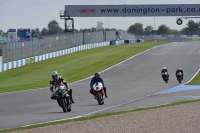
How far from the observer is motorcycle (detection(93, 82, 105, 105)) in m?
22.5

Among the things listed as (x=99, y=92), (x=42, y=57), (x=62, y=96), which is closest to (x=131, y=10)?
(x=42, y=57)

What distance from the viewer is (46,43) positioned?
5875 centimetres

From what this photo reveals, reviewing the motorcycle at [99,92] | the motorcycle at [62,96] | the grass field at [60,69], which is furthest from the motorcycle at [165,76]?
the motorcycle at [62,96]

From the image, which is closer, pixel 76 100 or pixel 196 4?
pixel 76 100

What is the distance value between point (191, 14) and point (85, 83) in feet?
138

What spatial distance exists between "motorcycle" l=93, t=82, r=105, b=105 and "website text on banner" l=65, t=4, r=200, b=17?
54.6m

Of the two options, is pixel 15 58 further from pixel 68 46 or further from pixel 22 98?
pixel 22 98

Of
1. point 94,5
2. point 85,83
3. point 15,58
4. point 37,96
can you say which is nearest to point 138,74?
point 85,83

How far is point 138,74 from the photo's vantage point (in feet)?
145

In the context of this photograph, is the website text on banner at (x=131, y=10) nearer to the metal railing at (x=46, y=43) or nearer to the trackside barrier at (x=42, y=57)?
the metal railing at (x=46, y=43)

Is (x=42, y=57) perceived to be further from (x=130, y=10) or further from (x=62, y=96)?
(x=62, y=96)

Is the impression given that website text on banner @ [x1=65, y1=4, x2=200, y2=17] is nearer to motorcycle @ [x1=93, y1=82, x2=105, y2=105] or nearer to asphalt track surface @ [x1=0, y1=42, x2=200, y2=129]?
asphalt track surface @ [x1=0, y1=42, x2=200, y2=129]

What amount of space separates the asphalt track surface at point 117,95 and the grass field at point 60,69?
187 centimetres

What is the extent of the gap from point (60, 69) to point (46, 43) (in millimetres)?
10367
